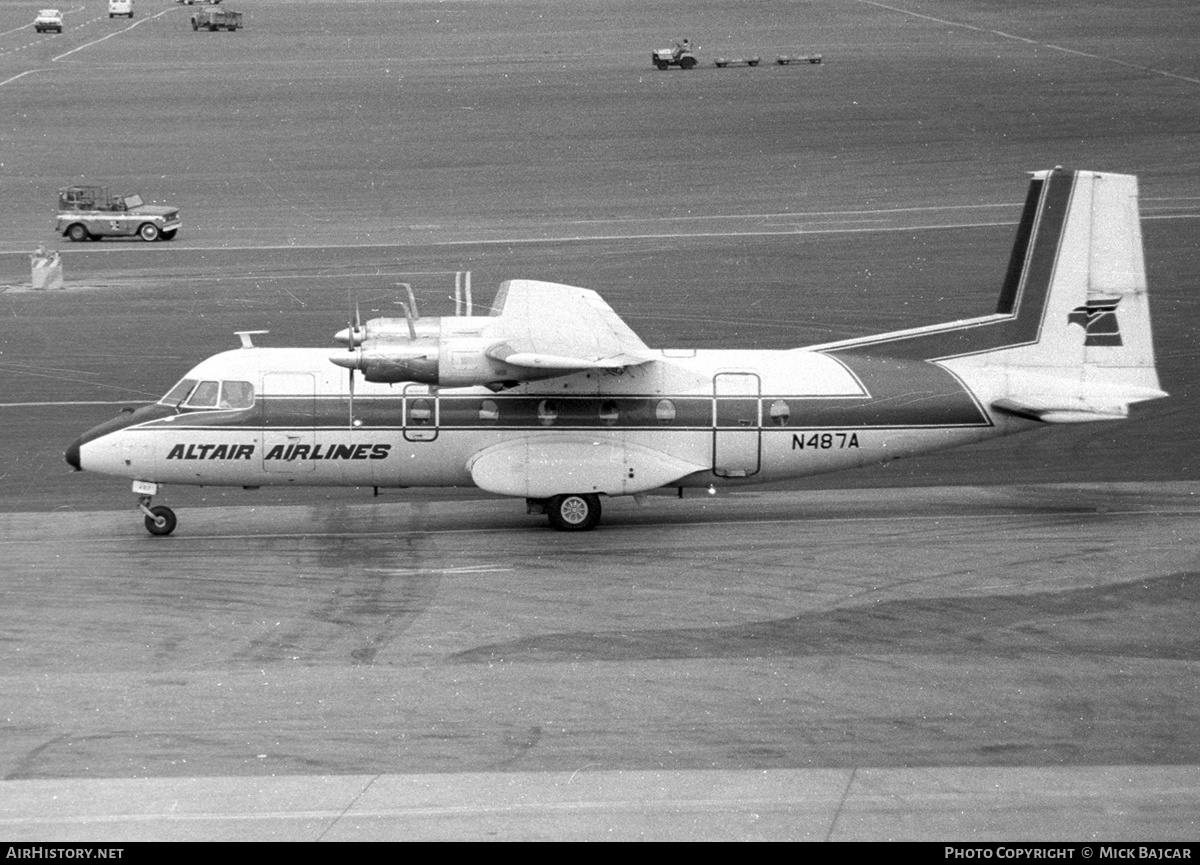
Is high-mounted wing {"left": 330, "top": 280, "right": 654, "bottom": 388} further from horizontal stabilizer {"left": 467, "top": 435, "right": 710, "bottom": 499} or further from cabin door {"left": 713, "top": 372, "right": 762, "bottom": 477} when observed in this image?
cabin door {"left": 713, "top": 372, "right": 762, "bottom": 477}

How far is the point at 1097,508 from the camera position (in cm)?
2864

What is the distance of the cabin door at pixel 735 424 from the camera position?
90.9 feet

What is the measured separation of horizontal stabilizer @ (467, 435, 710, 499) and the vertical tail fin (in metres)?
5.68

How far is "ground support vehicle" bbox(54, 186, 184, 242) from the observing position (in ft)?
191

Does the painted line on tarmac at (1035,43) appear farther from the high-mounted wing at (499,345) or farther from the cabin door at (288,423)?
the cabin door at (288,423)

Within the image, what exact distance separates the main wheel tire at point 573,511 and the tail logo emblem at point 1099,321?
9.06m

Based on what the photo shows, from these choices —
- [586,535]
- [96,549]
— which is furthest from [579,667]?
[96,549]

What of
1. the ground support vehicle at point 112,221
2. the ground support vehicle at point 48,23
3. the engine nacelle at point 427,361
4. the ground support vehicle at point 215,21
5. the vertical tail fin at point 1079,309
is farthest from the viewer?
the ground support vehicle at point 48,23

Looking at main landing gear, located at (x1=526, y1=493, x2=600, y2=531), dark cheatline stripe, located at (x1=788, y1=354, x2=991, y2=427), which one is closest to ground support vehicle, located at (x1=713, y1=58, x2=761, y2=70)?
dark cheatline stripe, located at (x1=788, y1=354, x2=991, y2=427)

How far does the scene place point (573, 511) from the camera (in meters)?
28.0

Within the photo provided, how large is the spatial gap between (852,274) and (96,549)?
29009 millimetres

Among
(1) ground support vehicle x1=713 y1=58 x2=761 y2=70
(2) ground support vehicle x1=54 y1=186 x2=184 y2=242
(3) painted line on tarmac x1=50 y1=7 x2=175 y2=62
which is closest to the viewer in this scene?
(2) ground support vehicle x1=54 y1=186 x2=184 y2=242

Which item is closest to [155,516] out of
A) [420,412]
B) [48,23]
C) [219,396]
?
[219,396]

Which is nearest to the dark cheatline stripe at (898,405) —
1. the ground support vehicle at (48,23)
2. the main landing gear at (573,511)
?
the main landing gear at (573,511)
